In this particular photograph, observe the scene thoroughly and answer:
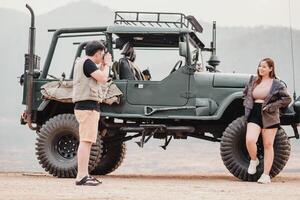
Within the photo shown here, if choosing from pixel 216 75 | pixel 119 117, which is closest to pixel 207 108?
pixel 216 75

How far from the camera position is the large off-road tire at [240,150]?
1084cm

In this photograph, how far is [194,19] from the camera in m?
12.0

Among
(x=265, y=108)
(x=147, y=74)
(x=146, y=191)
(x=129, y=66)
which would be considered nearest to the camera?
(x=146, y=191)

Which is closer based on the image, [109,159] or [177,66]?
[177,66]

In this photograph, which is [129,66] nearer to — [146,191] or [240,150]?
[240,150]

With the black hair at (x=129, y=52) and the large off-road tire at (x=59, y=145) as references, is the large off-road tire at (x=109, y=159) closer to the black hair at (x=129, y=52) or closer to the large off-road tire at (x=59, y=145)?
the large off-road tire at (x=59, y=145)

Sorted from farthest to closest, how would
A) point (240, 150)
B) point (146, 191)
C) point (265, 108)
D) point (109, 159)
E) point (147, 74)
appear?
point (109, 159)
point (147, 74)
point (240, 150)
point (265, 108)
point (146, 191)

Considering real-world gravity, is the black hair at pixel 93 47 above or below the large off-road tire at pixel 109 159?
above

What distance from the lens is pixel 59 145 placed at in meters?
11.8

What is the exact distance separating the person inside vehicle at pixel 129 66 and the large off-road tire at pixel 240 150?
5.27 ft

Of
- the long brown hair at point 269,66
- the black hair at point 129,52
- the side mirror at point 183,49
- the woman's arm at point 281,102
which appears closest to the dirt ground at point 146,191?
the woman's arm at point 281,102

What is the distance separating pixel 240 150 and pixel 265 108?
0.91m

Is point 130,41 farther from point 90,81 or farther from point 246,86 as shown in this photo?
point 90,81

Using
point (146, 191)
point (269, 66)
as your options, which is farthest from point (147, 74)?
point (146, 191)
